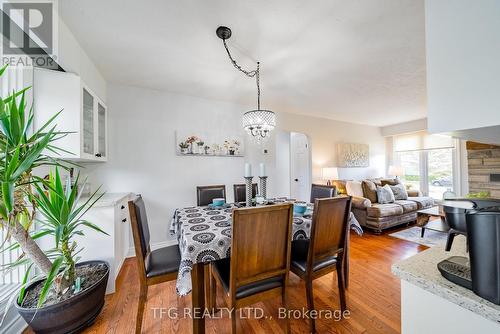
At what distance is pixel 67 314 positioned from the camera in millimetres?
1320

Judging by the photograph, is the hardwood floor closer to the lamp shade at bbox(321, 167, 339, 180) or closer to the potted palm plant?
the potted palm plant

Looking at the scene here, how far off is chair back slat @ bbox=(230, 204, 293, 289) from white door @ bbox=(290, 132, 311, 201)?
3149 mm

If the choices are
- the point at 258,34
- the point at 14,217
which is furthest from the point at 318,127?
the point at 14,217

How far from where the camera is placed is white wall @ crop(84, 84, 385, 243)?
2621 millimetres

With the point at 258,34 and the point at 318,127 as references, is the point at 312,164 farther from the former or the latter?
the point at 258,34

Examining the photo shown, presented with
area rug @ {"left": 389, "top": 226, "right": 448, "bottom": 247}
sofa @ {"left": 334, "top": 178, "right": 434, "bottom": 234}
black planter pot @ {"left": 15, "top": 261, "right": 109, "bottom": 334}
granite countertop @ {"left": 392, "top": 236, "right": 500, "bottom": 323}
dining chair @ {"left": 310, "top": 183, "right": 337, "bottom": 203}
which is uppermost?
dining chair @ {"left": 310, "top": 183, "right": 337, "bottom": 203}

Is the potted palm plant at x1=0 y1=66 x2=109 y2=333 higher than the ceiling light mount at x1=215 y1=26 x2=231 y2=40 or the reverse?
the reverse

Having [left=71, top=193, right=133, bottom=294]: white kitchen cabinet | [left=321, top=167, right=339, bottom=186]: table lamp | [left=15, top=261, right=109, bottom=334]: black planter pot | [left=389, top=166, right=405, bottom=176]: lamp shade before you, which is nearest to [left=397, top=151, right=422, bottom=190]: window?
[left=389, top=166, right=405, bottom=176]: lamp shade

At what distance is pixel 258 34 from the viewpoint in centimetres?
168

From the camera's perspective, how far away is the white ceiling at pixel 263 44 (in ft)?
4.66

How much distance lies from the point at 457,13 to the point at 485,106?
0.30 meters

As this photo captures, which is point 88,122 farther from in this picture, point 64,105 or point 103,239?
point 103,239

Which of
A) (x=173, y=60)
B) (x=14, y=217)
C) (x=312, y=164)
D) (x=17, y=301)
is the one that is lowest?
(x=17, y=301)

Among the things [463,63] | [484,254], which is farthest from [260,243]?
[463,63]
